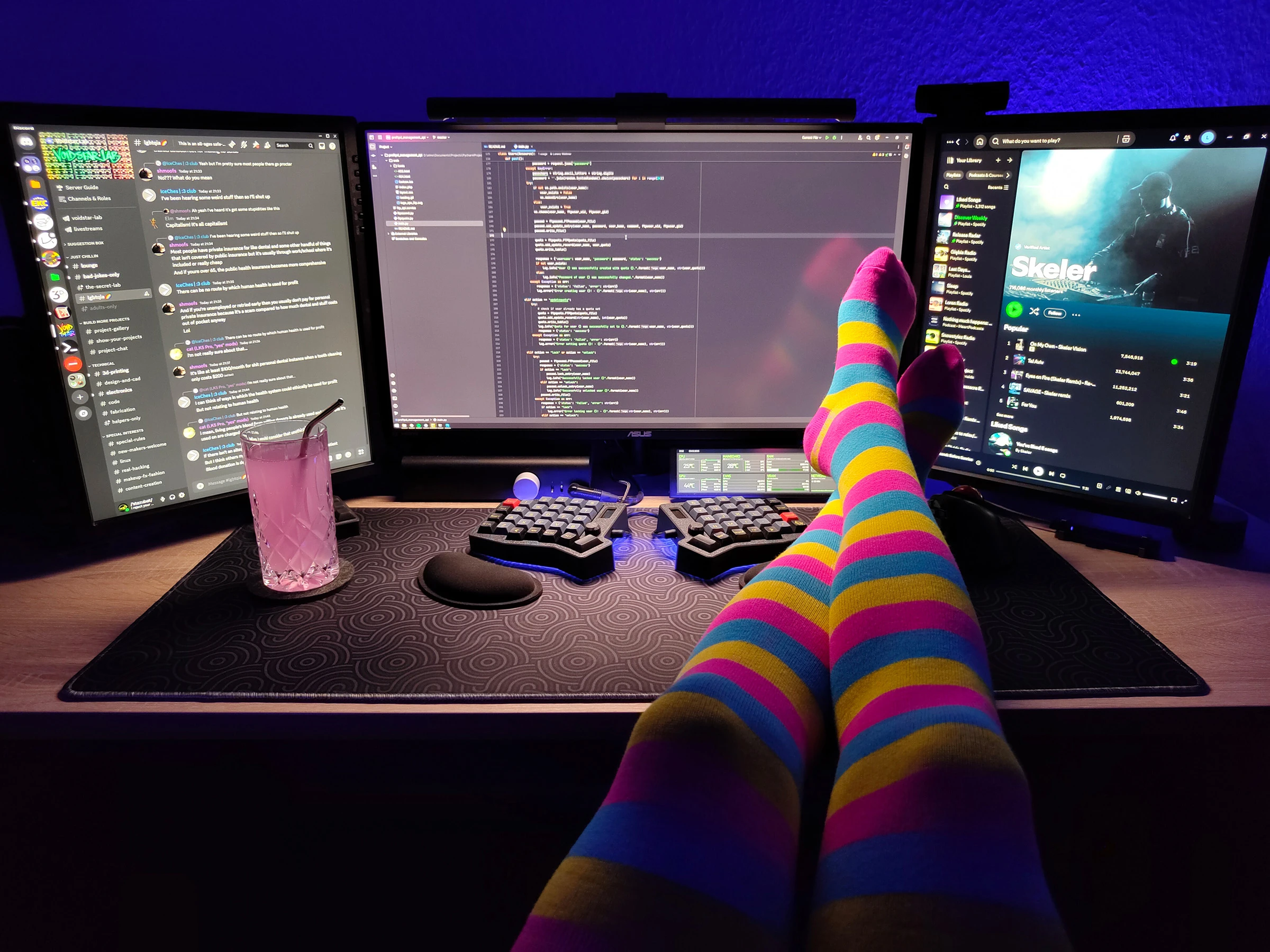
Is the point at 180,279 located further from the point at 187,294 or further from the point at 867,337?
the point at 867,337

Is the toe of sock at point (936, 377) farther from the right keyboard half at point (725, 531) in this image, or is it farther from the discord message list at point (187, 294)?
the discord message list at point (187, 294)

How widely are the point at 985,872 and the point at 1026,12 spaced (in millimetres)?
1135

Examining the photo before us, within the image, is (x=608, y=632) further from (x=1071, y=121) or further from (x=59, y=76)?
(x=59, y=76)

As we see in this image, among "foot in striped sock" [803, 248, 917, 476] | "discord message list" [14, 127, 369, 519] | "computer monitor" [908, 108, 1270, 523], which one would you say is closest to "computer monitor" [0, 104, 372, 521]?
"discord message list" [14, 127, 369, 519]

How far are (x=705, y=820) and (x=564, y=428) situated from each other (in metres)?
0.64

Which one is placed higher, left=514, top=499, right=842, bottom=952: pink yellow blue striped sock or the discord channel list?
the discord channel list

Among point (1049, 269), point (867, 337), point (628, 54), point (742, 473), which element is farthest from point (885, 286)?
point (628, 54)

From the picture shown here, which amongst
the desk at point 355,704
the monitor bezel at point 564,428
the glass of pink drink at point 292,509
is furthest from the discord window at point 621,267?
the desk at point 355,704

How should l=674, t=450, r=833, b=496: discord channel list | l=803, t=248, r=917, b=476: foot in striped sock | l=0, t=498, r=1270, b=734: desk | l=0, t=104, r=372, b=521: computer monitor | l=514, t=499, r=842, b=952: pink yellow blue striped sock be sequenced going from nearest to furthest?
l=514, t=499, r=842, b=952: pink yellow blue striped sock → l=0, t=498, r=1270, b=734: desk → l=0, t=104, r=372, b=521: computer monitor → l=803, t=248, r=917, b=476: foot in striped sock → l=674, t=450, r=833, b=496: discord channel list

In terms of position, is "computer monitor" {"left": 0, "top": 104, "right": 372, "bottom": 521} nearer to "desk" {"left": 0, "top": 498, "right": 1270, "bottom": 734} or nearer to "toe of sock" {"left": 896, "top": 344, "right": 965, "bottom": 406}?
"desk" {"left": 0, "top": 498, "right": 1270, "bottom": 734}

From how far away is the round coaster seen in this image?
82 cm

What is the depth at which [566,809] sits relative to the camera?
1.04 m

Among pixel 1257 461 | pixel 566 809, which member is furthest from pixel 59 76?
pixel 1257 461

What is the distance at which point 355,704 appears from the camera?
648 millimetres
